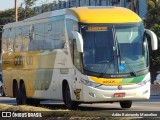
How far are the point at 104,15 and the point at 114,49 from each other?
1347mm

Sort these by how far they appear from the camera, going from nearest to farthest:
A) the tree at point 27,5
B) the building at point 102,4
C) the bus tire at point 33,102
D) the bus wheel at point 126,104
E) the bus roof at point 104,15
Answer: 1. the bus roof at point 104,15
2. the bus wheel at point 126,104
3. the bus tire at point 33,102
4. the building at point 102,4
5. the tree at point 27,5

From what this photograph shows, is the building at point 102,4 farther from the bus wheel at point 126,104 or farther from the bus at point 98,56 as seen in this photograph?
the bus at point 98,56

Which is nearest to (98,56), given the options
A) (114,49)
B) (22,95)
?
(114,49)

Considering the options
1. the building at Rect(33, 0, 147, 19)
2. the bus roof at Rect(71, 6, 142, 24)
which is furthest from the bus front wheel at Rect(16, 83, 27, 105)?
the building at Rect(33, 0, 147, 19)

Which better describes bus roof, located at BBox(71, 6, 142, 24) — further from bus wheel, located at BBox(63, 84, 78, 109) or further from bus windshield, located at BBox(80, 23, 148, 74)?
bus wheel, located at BBox(63, 84, 78, 109)

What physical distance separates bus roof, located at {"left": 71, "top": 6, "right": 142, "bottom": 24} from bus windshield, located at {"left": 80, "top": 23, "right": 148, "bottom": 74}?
0.69 ft

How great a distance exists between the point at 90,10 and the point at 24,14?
5841 centimetres

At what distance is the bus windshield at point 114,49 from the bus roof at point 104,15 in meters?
0.21

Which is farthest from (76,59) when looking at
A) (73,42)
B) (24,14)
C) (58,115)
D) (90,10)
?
(24,14)

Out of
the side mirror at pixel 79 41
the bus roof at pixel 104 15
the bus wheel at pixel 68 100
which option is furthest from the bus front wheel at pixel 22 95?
the side mirror at pixel 79 41

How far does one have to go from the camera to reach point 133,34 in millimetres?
20156

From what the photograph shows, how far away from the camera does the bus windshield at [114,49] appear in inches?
771

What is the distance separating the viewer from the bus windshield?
19578 mm

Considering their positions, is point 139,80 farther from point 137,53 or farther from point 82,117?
point 82,117
